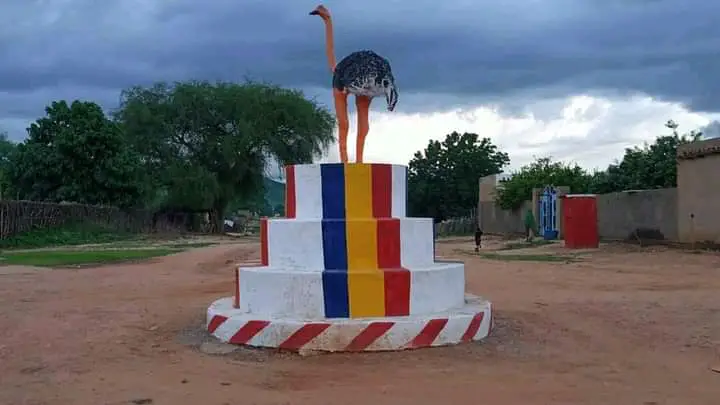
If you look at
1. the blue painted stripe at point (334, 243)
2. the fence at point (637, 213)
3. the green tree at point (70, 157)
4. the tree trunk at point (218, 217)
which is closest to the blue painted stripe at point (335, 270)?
the blue painted stripe at point (334, 243)

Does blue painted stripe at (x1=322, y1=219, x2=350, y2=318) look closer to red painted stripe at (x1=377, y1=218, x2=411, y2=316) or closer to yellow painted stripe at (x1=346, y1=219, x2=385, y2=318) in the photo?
yellow painted stripe at (x1=346, y1=219, x2=385, y2=318)

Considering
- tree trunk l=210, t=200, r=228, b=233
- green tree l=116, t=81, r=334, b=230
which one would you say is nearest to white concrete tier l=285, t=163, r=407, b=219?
green tree l=116, t=81, r=334, b=230

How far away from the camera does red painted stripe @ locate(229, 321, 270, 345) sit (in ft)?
23.9

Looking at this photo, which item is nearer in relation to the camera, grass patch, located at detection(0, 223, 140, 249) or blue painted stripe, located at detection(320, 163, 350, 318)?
A: blue painted stripe, located at detection(320, 163, 350, 318)

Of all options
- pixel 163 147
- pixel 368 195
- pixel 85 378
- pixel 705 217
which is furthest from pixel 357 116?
pixel 163 147

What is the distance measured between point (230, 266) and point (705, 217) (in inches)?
481

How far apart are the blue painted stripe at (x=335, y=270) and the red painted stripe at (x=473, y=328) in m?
1.15

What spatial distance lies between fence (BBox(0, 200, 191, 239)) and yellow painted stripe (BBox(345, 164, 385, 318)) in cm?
2491

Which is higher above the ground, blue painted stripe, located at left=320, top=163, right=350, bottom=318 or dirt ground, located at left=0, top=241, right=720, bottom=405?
blue painted stripe, located at left=320, top=163, right=350, bottom=318

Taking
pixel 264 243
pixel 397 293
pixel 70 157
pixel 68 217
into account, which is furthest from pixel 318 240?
pixel 70 157

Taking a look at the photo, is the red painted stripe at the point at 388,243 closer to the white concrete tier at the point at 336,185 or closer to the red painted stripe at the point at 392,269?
the red painted stripe at the point at 392,269

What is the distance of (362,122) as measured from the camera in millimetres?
8562

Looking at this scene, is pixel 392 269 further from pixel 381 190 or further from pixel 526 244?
pixel 526 244

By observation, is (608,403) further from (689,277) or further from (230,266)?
(230,266)
